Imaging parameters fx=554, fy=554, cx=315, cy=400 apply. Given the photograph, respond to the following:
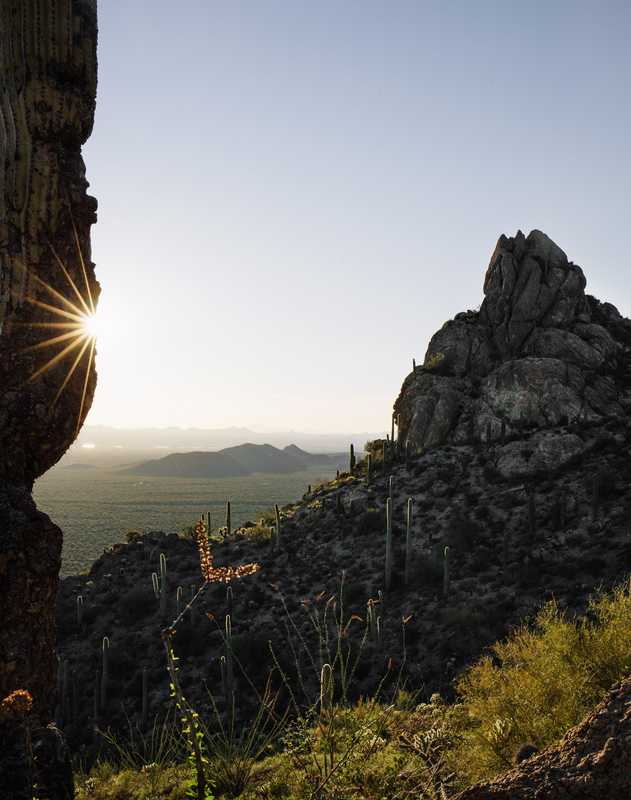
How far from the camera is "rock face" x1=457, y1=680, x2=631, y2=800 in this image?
2.99m

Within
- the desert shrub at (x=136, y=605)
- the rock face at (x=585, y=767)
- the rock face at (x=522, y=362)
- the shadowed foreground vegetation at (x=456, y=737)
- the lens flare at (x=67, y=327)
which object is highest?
the rock face at (x=522, y=362)

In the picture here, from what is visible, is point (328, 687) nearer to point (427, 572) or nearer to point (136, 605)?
point (427, 572)

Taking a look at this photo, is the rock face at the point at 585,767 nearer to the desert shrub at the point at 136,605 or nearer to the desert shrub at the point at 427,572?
the desert shrub at the point at 427,572

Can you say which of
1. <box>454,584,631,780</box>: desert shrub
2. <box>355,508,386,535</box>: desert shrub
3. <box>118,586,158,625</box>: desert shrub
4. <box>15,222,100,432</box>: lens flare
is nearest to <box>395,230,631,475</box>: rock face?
<box>355,508,386,535</box>: desert shrub

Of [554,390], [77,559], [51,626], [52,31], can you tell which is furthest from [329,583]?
[77,559]

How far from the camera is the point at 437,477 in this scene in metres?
29.5

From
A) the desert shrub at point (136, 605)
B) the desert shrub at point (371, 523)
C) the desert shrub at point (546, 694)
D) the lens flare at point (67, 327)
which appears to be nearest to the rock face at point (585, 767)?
the desert shrub at point (546, 694)

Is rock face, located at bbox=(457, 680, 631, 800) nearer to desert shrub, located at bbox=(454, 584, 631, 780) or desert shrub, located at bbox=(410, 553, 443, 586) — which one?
desert shrub, located at bbox=(454, 584, 631, 780)

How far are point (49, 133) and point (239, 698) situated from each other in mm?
16577

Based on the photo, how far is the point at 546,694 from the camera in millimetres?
5727

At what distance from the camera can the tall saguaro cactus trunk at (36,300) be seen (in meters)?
3.80

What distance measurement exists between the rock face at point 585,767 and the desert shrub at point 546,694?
5.63 ft

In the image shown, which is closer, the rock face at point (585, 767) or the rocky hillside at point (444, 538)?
the rock face at point (585, 767)

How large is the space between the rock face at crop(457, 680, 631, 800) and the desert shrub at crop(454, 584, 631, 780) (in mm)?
1715
